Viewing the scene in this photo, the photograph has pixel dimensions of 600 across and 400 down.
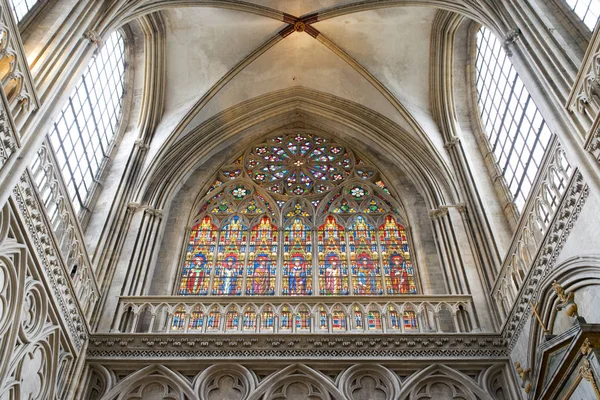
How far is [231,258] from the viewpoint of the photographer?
43.4ft

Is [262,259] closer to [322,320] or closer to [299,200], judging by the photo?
[299,200]

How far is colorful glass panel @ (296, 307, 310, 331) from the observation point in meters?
11.0

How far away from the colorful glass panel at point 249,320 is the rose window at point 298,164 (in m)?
4.37

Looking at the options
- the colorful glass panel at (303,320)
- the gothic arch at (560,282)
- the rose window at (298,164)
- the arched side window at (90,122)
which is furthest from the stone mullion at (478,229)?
the arched side window at (90,122)

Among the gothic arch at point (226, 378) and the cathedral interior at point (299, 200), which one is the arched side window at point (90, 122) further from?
the gothic arch at point (226, 378)

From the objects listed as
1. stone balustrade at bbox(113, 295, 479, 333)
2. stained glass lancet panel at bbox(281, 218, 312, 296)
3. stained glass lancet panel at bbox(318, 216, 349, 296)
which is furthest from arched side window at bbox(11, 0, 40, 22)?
stained glass lancet panel at bbox(318, 216, 349, 296)

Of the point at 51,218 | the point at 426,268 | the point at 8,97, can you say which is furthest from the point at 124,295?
the point at 426,268

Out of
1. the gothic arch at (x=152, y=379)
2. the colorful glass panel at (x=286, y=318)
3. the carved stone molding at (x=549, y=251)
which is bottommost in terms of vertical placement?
the gothic arch at (x=152, y=379)

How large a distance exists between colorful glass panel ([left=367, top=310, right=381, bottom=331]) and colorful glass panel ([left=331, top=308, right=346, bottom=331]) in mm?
501

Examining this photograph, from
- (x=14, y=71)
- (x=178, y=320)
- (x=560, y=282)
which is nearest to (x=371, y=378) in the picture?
(x=560, y=282)

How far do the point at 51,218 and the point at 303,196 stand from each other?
7.01 m

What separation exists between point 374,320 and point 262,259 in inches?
121

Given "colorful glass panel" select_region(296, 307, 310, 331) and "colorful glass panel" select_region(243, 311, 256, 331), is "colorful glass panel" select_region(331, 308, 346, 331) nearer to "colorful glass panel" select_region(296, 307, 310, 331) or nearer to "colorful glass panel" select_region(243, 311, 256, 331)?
"colorful glass panel" select_region(296, 307, 310, 331)

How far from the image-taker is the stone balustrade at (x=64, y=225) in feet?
28.3
